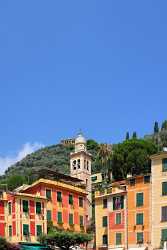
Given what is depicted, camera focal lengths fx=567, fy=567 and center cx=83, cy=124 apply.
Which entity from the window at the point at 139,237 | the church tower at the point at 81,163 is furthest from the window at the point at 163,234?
the church tower at the point at 81,163

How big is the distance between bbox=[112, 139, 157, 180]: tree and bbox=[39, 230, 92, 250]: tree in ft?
95.9

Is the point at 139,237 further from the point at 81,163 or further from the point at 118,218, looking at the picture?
the point at 81,163

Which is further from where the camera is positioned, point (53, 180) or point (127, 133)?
point (127, 133)

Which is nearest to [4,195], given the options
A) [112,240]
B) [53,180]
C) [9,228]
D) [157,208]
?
[9,228]

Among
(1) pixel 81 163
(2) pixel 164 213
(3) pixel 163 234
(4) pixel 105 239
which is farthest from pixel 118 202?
(1) pixel 81 163

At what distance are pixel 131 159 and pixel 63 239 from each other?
32.5m

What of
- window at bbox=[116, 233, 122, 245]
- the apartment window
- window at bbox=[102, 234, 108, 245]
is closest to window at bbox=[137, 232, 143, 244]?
the apartment window

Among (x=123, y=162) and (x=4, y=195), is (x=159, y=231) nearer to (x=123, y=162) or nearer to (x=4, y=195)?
(x=4, y=195)

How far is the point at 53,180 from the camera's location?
7250 cm

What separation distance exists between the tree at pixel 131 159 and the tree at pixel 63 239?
95.9 ft

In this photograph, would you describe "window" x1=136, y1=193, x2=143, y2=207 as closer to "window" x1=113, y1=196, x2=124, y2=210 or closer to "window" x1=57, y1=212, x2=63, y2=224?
"window" x1=113, y1=196, x2=124, y2=210

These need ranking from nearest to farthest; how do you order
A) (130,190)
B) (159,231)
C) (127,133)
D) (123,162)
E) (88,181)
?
(159,231) → (130,190) → (123,162) → (88,181) → (127,133)

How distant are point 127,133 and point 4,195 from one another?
9279cm

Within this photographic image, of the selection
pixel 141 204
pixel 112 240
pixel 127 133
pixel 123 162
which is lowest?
pixel 112 240
